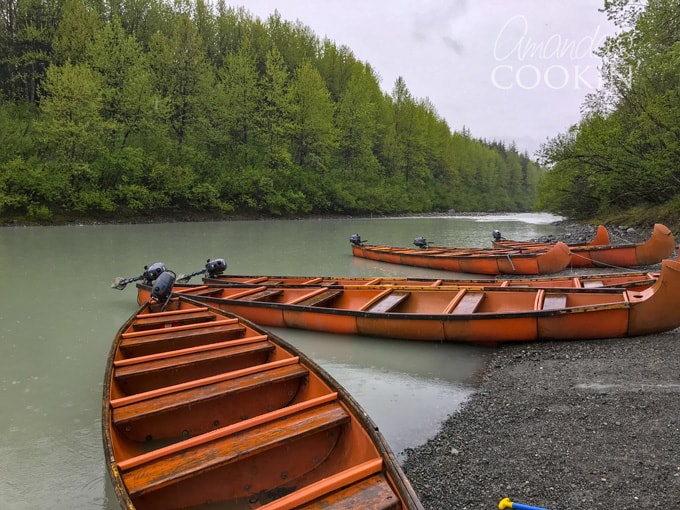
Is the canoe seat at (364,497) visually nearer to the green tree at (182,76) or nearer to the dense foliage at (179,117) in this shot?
the dense foliage at (179,117)

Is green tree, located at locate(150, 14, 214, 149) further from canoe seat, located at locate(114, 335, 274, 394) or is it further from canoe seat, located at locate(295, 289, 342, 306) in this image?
canoe seat, located at locate(114, 335, 274, 394)

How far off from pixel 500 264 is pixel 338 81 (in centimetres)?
5180

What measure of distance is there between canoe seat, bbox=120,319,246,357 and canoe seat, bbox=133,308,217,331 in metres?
0.56

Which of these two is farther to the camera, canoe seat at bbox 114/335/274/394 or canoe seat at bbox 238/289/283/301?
canoe seat at bbox 238/289/283/301

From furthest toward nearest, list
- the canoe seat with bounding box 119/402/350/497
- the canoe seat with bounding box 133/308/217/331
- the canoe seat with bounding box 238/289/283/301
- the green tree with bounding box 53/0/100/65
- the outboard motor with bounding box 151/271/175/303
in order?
the green tree with bounding box 53/0/100/65, the canoe seat with bounding box 238/289/283/301, the outboard motor with bounding box 151/271/175/303, the canoe seat with bounding box 133/308/217/331, the canoe seat with bounding box 119/402/350/497

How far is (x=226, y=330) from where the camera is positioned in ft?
20.9

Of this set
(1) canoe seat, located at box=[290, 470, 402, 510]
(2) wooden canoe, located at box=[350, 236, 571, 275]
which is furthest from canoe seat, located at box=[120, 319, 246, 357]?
(2) wooden canoe, located at box=[350, 236, 571, 275]

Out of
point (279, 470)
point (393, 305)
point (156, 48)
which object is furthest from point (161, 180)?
point (279, 470)

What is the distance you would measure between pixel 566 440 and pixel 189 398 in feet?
11.2

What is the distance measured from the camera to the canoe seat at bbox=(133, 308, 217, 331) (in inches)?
272

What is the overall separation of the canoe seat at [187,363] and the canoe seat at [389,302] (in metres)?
2.85

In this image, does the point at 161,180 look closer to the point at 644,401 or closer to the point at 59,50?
the point at 59,50

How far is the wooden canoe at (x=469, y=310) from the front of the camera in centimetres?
663

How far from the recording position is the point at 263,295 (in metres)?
9.61
